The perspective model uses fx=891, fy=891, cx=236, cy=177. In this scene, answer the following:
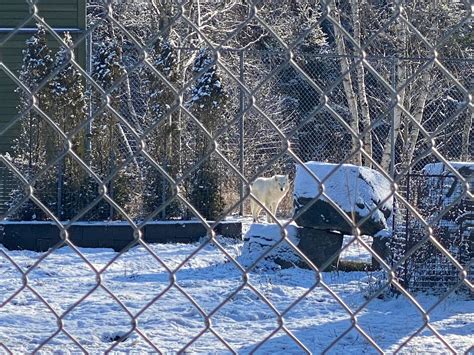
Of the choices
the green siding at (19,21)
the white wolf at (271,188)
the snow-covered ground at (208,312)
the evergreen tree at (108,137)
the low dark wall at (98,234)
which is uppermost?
the green siding at (19,21)

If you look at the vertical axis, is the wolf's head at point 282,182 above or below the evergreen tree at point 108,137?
below

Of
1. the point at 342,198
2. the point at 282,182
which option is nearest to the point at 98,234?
the point at 282,182

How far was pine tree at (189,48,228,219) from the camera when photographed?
424 inches

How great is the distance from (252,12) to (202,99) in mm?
8903

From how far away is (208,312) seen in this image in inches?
271

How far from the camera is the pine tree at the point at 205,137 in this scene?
35.4 feet

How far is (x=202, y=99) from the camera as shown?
1102 centimetres

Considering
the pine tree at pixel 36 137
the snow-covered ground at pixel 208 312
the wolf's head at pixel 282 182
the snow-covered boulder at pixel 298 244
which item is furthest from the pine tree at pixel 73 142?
the snow-covered boulder at pixel 298 244

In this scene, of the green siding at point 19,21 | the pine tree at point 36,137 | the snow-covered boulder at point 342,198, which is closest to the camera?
the snow-covered boulder at point 342,198

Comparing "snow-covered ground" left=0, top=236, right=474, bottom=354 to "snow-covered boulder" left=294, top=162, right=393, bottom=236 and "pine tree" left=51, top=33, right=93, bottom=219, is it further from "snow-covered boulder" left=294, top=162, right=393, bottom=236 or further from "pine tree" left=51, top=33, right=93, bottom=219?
"pine tree" left=51, top=33, right=93, bottom=219

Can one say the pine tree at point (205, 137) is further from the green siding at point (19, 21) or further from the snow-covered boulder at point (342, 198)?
the green siding at point (19, 21)

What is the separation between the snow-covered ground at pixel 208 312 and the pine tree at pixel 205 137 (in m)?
1.61

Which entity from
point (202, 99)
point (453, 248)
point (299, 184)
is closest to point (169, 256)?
point (299, 184)

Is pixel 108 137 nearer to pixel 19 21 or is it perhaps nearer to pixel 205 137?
pixel 205 137
